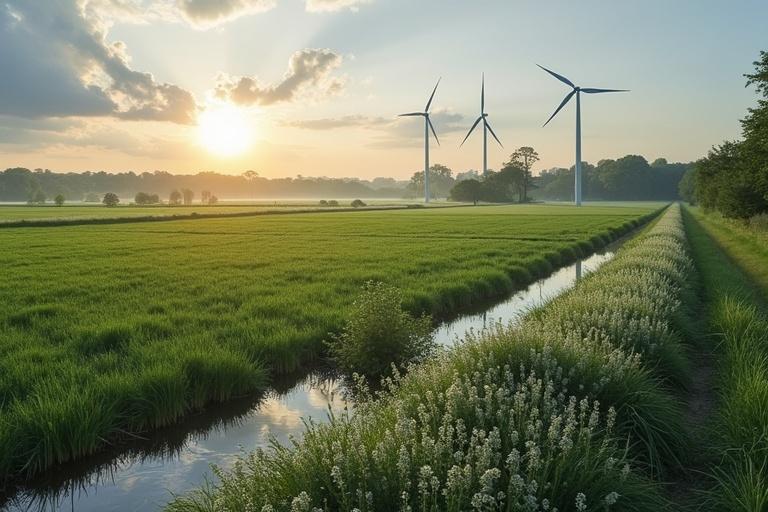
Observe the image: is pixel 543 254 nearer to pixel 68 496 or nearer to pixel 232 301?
pixel 232 301

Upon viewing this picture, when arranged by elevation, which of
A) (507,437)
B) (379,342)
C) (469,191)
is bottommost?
(379,342)

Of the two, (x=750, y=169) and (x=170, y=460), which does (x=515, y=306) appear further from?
(x=750, y=169)

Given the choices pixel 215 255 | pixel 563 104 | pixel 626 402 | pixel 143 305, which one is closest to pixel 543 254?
pixel 215 255

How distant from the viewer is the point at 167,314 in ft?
46.1

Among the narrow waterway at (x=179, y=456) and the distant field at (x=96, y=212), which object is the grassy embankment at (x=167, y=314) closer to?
the narrow waterway at (x=179, y=456)

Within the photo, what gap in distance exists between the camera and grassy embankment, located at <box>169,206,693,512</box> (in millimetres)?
4234

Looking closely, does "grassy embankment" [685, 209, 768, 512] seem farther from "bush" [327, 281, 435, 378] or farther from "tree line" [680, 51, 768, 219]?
"tree line" [680, 51, 768, 219]

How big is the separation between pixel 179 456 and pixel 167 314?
6882 millimetres

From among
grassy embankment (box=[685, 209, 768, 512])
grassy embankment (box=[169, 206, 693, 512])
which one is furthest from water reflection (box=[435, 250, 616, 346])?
grassy embankment (box=[685, 209, 768, 512])

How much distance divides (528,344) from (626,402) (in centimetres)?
→ 146

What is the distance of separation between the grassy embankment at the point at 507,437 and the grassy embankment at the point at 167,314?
261 centimetres

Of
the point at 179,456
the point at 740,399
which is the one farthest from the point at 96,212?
the point at 740,399

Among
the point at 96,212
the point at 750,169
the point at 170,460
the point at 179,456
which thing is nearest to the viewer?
the point at 170,460

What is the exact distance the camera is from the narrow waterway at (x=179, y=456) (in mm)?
6734
